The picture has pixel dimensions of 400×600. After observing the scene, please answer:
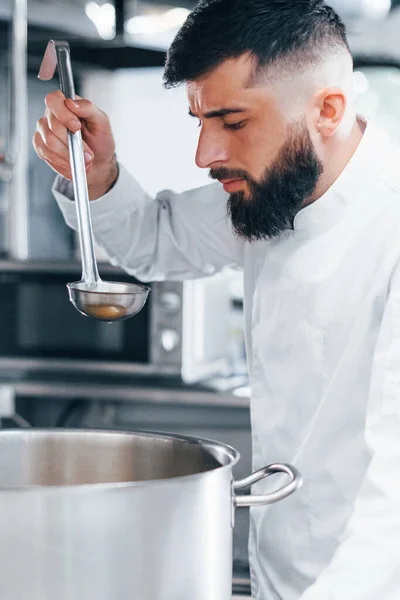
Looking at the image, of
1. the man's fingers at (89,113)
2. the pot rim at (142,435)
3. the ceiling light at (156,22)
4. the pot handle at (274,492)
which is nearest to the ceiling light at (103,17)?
the ceiling light at (156,22)

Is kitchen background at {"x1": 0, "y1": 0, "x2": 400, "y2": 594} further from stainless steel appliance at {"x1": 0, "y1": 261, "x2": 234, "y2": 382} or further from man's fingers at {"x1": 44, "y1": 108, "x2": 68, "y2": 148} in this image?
man's fingers at {"x1": 44, "y1": 108, "x2": 68, "y2": 148}

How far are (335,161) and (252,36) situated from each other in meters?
0.19

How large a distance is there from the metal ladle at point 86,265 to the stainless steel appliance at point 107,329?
3.37 feet

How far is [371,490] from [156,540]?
243 millimetres

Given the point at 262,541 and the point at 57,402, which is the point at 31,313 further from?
the point at 262,541

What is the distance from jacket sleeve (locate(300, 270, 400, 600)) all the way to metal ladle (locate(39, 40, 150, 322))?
29 cm

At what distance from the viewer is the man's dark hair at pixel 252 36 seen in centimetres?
94

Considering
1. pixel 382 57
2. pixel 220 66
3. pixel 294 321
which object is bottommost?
pixel 294 321

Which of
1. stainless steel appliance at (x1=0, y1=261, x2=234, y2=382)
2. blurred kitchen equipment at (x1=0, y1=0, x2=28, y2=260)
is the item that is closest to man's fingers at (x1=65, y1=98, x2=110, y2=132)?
stainless steel appliance at (x1=0, y1=261, x2=234, y2=382)

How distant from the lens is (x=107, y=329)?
2.09 metres

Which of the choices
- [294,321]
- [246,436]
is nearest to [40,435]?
[294,321]

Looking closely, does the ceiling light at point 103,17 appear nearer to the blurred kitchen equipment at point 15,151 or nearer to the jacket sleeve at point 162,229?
the blurred kitchen equipment at point 15,151

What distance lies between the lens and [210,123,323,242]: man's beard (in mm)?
996

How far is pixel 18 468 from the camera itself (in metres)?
0.84
